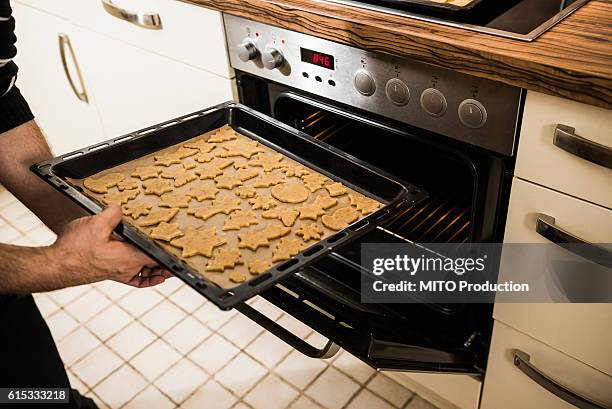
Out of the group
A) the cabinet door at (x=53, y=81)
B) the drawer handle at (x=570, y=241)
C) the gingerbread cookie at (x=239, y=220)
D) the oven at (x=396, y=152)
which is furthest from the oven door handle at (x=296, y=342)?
the cabinet door at (x=53, y=81)

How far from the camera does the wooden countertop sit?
30.8 inches

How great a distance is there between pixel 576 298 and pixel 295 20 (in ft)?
2.28

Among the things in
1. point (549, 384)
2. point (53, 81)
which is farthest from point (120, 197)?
point (53, 81)

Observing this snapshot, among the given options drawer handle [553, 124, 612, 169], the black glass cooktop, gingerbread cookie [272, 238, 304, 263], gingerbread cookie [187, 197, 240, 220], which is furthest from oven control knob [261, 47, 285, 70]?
drawer handle [553, 124, 612, 169]

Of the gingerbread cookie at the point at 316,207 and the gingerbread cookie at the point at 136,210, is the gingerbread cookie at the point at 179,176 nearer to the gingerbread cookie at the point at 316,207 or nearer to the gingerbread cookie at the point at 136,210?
the gingerbread cookie at the point at 136,210

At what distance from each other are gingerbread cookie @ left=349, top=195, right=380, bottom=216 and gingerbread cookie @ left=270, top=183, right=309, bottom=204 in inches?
3.4

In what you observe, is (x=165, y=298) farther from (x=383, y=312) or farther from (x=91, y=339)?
(x=383, y=312)

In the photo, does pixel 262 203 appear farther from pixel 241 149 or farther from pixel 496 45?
pixel 496 45

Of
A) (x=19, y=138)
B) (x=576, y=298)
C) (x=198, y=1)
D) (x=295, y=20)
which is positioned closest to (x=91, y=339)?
(x=19, y=138)

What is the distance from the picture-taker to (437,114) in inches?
38.9

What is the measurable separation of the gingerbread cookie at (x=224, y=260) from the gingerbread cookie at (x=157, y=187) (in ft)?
0.70

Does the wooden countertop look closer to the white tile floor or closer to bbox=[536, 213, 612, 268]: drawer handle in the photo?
bbox=[536, 213, 612, 268]: drawer handle

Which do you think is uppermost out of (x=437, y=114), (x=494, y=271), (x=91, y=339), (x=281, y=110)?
(x=437, y=114)

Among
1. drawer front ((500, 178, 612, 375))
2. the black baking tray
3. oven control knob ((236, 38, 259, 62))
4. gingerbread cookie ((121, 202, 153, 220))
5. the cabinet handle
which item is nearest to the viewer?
the black baking tray
